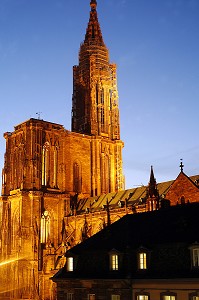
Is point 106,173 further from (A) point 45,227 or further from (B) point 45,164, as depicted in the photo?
(A) point 45,227

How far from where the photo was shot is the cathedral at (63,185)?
77.7 meters

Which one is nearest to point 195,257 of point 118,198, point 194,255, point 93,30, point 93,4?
point 194,255

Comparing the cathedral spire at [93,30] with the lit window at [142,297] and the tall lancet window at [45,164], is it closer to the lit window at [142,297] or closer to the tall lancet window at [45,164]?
the tall lancet window at [45,164]

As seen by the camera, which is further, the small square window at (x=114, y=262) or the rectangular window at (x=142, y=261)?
the small square window at (x=114, y=262)

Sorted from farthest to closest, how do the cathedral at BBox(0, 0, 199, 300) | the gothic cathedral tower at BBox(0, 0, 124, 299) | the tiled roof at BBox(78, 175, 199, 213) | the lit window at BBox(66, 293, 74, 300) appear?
1. the gothic cathedral tower at BBox(0, 0, 124, 299)
2. the cathedral at BBox(0, 0, 199, 300)
3. the tiled roof at BBox(78, 175, 199, 213)
4. the lit window at BBox(66, 293, 74, 300)

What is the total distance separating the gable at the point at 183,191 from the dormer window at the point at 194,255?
24706 millimetres

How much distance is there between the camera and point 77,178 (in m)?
92.4

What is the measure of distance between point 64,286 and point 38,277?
42605 millimetres

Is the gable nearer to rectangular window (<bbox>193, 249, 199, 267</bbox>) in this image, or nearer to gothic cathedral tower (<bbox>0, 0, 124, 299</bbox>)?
rectangular window (<bbox>193, 249, 199, 267</bbox>)

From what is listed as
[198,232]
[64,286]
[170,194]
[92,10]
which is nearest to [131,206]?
[170,194]

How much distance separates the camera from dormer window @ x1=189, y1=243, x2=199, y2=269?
29.1 m

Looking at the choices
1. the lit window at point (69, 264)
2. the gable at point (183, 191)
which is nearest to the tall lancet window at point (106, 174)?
the gable at point (183, 191)

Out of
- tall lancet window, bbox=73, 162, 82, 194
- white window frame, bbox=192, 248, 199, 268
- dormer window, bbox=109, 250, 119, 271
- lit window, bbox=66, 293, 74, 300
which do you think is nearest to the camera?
white window frame, bbox=192, 248, 199, 268

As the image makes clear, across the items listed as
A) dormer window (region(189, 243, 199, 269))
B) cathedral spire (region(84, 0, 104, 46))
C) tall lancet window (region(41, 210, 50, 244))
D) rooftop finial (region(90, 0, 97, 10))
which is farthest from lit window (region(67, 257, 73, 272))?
rooftop finial (region(90, 0, 97, 10))
